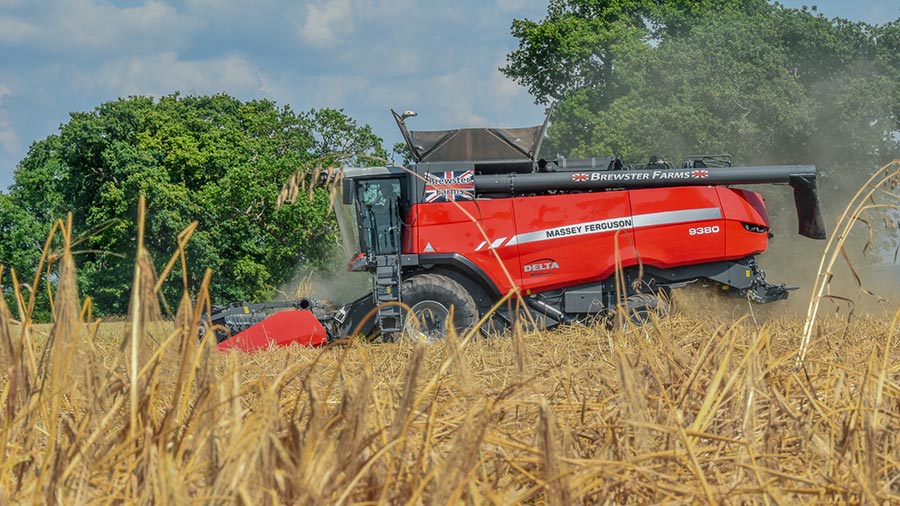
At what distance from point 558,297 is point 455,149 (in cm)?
233

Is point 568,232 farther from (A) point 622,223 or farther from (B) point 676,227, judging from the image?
(B) point 676,227

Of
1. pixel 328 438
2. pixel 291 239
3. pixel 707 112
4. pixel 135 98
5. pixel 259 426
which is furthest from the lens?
pixel 135 98

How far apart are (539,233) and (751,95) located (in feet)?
65.3

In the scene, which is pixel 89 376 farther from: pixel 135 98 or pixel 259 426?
pixel 135 98

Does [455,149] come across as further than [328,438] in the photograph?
Yes

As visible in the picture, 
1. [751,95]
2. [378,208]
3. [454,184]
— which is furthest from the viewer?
[751,95]

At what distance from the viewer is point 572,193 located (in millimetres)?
12852

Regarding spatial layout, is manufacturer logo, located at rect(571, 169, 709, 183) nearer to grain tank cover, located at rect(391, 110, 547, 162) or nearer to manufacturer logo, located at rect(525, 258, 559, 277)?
grain tank cover, located at rect(391, 110, 547, 162)

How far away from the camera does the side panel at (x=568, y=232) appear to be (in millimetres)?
12492

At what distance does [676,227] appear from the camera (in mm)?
12477

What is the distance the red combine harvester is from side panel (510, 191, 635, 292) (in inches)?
0.5

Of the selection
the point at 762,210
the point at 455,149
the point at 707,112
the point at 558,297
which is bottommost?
the point at 558,297

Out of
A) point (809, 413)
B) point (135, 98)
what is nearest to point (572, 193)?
point (809, 413)

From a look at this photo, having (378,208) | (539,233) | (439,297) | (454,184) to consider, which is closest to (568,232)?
(539,233)
